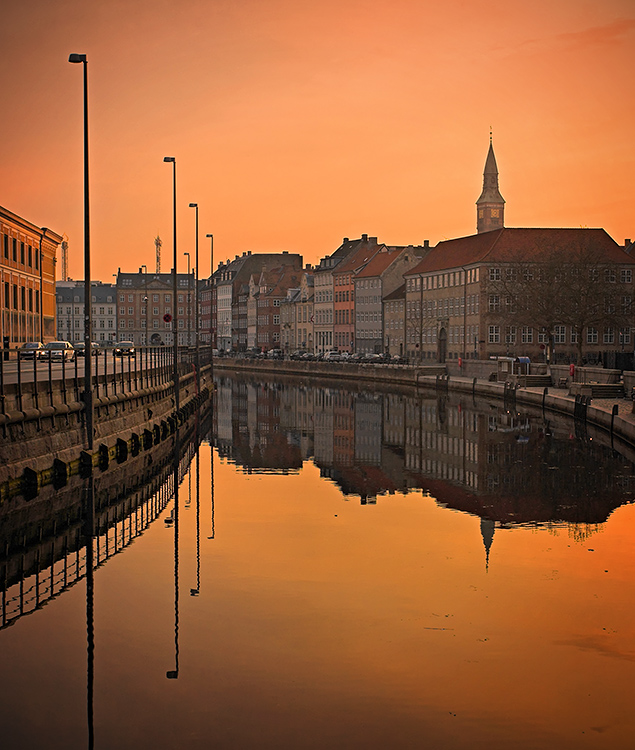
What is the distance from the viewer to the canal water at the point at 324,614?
11391mm

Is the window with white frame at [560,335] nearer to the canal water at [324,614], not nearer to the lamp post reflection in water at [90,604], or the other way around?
the canal water at [324,614]

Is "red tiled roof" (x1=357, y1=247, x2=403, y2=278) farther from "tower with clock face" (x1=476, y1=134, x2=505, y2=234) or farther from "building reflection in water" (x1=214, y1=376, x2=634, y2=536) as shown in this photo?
"building reflection in water" (x1=214, y1=376, x2=634, y2=536)

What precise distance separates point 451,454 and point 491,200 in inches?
5548

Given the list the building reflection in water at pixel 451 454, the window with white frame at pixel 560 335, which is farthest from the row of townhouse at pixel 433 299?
the building reflection in water at pixel 451 454

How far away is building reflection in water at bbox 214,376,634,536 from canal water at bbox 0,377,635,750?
0.21m

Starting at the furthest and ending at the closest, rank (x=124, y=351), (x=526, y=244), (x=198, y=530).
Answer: (x=526, y=244) → (x=124, y=351) → (x=198, y=530)

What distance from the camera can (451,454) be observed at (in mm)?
38938

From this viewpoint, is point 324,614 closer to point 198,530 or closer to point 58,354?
point 198,530

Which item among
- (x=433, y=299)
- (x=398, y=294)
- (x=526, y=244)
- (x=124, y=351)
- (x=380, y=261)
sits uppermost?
(x=380, y=261)

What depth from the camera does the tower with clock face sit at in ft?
575

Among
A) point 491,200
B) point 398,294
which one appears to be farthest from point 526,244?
point 491,200

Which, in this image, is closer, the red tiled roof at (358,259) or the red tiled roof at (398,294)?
the red tiled roof at (398,294)

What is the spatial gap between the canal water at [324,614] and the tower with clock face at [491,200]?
14762cm

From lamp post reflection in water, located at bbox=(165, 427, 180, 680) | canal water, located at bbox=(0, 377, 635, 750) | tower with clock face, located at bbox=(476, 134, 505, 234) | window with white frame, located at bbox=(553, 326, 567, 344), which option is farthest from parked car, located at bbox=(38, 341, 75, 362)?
tower with clock face, located at bbox=(476, 134, 505, 234)
